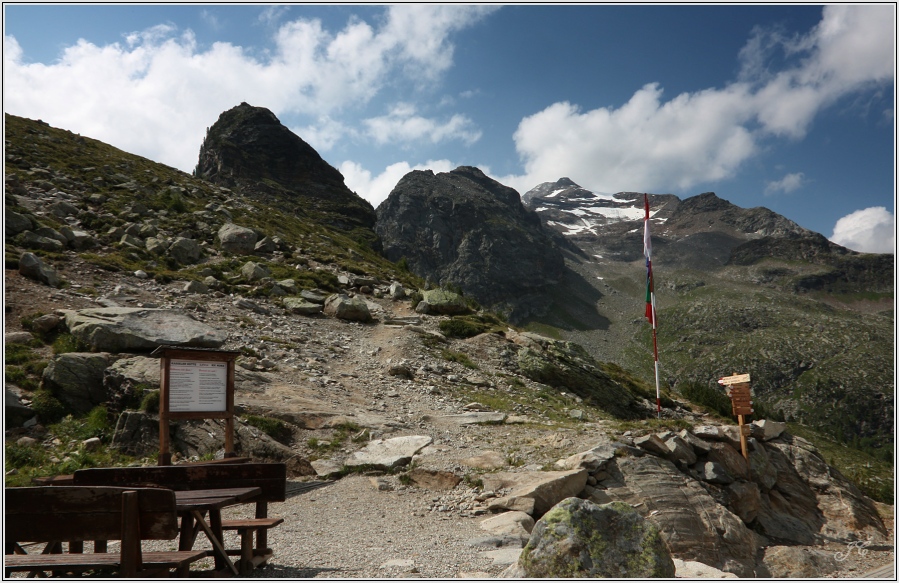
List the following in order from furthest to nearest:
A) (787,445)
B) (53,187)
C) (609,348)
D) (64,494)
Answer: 1. (609,348)
2. (53,187)
3. (787,445)
4. (64,494)

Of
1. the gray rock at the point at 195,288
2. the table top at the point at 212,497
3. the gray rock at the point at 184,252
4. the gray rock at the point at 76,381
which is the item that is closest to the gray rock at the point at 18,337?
the gray rock at the point at 76,381

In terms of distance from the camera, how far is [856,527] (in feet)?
52.9

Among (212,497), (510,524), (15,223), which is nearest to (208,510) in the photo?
(212,497)

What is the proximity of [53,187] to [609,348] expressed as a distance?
146 m

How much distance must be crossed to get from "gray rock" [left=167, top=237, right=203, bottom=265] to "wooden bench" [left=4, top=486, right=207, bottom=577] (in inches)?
1084

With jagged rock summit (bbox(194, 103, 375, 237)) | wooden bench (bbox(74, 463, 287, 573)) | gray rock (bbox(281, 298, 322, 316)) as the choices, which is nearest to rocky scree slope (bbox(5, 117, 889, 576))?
gray rock (bbox(281, 298, 322, 316))

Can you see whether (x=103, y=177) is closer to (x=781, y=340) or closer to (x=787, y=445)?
(x=787, y=445)

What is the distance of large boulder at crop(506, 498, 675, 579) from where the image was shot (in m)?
5.59

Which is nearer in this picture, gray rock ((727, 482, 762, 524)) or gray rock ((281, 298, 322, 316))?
gray rock ((727, 482, 762, 524))

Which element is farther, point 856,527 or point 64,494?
point 856,527

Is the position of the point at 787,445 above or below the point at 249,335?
below

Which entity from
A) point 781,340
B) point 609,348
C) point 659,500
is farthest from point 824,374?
point 659,500

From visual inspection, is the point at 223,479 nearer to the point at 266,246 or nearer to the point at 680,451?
the point at 680,451

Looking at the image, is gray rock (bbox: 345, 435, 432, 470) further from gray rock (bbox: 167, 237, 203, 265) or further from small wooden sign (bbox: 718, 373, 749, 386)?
gray rock (bbox: 167, 237, 203, 265)
